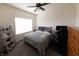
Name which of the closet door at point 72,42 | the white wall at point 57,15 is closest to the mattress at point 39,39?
the white wall at point 57,15

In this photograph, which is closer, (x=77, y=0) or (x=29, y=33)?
(x=77, y=0)

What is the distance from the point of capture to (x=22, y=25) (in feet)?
4.21

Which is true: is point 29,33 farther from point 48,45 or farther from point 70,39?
point 70,39

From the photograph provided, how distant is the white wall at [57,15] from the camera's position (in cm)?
122

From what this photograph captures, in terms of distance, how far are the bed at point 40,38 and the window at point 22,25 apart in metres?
0.10

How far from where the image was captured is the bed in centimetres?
122

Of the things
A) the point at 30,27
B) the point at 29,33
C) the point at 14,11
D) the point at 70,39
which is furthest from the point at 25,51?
the point at 70,39

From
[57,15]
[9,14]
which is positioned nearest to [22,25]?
[9,14]

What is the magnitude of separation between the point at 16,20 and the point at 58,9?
70cm

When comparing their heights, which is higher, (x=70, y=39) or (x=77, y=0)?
(x=77, y=0)

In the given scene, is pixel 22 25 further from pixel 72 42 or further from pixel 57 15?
pixel 72 42

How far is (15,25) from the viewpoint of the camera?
4.12 ft

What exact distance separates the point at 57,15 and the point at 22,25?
1.96 feet

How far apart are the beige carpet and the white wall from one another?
1.40 feet
